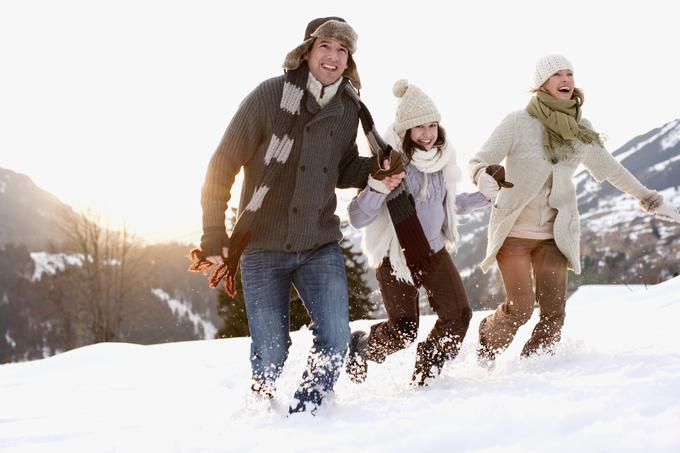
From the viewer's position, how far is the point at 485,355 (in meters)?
3.91

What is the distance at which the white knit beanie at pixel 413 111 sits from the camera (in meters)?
3.44

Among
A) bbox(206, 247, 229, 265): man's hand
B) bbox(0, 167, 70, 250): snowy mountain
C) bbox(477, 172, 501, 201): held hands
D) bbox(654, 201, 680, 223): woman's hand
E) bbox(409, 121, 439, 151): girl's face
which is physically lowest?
bbox(654, 201, 680, 223): woman's hand

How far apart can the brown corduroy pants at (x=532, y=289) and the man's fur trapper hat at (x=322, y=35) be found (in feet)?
6.03

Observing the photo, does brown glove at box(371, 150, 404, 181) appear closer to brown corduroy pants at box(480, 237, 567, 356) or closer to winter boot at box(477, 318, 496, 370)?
brown corduroy pants at box(480, 237, 567, 356)

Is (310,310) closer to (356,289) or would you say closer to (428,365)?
(428,365)

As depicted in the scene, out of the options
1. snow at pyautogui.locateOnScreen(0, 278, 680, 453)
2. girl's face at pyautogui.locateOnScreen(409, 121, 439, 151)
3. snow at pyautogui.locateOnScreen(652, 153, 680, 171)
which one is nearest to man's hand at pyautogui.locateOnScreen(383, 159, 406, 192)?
girl's face at pyautogui.locateOnScreen(409, 121, 439, 151)

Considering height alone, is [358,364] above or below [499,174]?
below

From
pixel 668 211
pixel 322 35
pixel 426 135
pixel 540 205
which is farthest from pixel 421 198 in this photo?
pixel 668 211

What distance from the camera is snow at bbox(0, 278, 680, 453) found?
2.03 meters

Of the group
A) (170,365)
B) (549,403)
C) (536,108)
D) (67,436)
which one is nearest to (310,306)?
(549,403)

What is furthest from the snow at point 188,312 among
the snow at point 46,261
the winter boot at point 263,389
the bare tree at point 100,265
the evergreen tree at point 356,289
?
the winter boot at point 263,389

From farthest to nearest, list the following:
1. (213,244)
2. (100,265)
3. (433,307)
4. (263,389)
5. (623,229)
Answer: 1. (623,229)
2. (100,265)
3. (433,307)
4. (263,389)
5. (213,244)

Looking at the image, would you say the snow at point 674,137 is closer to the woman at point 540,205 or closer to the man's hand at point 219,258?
the woman at point 540,205

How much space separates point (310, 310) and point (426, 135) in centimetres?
128
